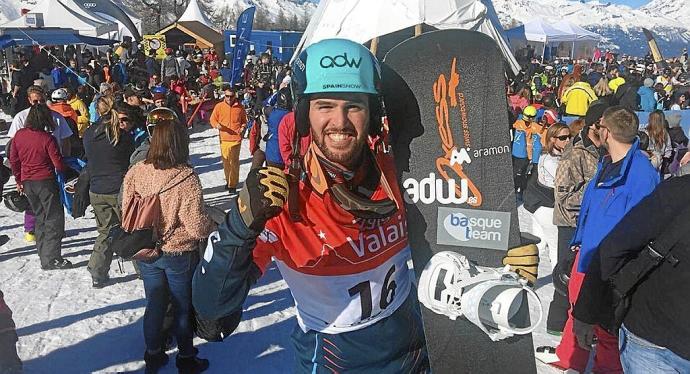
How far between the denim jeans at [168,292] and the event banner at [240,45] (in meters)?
11.7

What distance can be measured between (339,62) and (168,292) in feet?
8.42

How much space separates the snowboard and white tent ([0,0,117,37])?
21133 millimetres

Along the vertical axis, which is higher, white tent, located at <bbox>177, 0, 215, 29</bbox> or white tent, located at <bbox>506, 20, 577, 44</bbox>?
white tent, located at <bbox>177, 0, 215, 29</bbox>

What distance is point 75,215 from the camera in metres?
5.77

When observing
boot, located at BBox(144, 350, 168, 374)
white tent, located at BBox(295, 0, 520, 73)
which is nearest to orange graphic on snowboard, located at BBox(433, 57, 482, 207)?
boot, located at BBox(144, 350, 168, 374)

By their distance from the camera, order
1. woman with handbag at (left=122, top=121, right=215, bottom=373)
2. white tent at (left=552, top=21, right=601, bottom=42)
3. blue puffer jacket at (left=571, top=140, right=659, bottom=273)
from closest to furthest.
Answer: blue puffer jacket at (left=571, top=140, right=659, bottom=273), woman with handbag at (left=122, top=121, right=215, bottom=373), white tent at (left=552, top=21, right=601, bottom=42)

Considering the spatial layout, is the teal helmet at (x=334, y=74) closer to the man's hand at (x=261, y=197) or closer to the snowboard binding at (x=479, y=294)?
the man's hand at (x=261, y=197)

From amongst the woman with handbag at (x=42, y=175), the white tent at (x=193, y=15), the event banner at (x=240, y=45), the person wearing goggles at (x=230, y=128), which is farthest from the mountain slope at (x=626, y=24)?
the woman with handbag at (x=42, y=175)

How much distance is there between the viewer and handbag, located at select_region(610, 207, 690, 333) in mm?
2057

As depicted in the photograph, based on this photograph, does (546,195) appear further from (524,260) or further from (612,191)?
(524,260)

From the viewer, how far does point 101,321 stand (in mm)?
4766

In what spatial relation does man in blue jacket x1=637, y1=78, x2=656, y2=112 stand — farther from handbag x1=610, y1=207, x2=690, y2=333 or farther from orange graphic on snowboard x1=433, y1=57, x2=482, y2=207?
orange graphic on snowboard x1=433, y1=57, x2=482, y2=207

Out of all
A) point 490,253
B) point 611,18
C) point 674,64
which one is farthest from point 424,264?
point 611,18

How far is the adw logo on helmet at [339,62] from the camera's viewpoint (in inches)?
74.6
